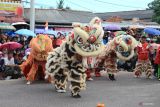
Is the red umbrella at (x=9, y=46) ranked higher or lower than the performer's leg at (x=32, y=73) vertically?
higher

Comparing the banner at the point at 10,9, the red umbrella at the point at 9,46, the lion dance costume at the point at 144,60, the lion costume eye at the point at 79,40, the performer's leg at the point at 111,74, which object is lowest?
the performer's leg at the point at 111,74

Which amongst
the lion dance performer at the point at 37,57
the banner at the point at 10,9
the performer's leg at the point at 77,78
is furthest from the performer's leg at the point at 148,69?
the banner at the point at 10,9

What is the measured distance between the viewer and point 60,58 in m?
12.5

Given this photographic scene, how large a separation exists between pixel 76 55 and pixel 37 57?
271 cm

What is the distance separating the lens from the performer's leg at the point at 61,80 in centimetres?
1257

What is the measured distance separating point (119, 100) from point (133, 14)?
52674 millimetres

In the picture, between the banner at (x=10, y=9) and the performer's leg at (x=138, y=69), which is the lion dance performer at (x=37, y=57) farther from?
the banner at (x=10, y=9)

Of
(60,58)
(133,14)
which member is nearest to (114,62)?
(60,58)

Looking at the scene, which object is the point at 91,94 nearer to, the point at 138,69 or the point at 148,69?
the point at 148,69

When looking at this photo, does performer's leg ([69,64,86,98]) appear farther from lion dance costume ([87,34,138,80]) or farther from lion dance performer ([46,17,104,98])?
lion dance costume ([87,34,138,80])

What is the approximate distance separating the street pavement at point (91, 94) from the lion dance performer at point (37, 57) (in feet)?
A: 1.22

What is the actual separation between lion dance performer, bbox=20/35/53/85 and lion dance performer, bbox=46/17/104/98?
3.17 ft

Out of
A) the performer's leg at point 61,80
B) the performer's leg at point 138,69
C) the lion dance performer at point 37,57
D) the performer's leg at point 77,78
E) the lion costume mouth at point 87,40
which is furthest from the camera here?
the performer's leg at point 138,69

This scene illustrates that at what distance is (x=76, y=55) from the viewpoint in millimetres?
11758
